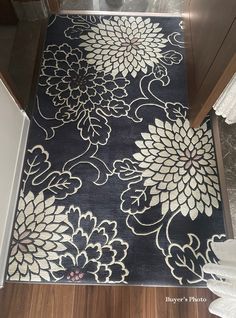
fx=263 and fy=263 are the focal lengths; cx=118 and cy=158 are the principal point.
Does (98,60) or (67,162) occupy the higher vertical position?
(98,60)

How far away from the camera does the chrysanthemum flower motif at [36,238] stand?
45.6 inches

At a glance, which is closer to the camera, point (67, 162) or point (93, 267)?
point (93, 267)

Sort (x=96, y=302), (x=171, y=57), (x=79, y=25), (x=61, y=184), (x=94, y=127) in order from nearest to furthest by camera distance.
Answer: (x=96, y=302), (x=61, y=184), (x=94, y=127), (x=171, y=57), (x=79, y=25)

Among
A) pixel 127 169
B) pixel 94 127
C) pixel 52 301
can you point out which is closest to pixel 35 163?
pixel 94 127

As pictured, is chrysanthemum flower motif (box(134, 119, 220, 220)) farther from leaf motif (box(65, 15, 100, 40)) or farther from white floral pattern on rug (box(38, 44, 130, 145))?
leaf motif (box(65, 15, 100, 40))

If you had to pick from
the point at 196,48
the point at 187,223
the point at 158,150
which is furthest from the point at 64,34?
the point at 187,223

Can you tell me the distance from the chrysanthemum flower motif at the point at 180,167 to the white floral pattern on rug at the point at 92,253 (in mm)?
274

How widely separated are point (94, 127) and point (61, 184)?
368 millimetres

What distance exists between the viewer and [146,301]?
43.5 inches

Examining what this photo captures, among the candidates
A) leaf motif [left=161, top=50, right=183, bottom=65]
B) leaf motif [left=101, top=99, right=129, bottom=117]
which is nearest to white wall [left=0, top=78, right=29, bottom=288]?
leaf motif [left=101, top=99, right=129, bottom=117]

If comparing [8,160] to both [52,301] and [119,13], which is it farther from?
[119,13]

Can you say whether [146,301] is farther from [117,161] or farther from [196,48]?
[196,48]

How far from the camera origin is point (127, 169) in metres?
1.36

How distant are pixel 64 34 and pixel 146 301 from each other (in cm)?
164
